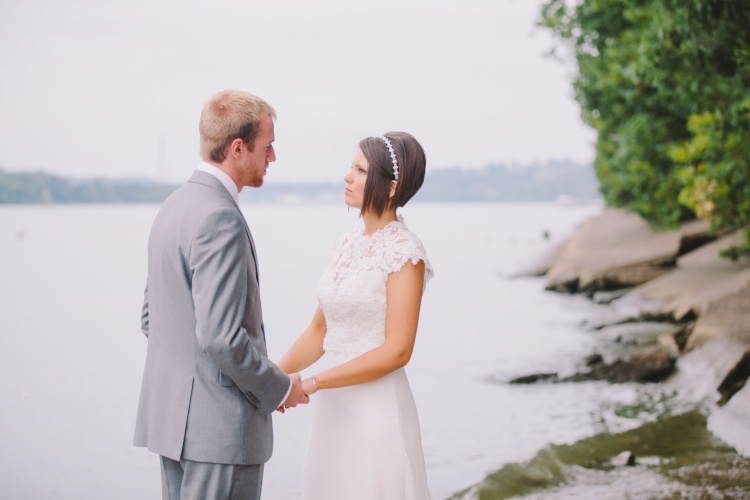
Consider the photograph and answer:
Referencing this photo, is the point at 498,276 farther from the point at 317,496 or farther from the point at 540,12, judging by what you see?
the point at 317,496

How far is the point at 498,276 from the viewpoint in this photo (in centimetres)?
3903

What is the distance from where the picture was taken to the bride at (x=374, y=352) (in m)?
3.99

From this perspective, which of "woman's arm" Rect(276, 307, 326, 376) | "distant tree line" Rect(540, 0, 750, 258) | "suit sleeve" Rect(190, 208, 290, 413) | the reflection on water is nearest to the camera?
"suit sleeve" Rect(190, 208, 290, 413)

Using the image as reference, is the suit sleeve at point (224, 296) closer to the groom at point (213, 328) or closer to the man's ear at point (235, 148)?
the groom at point (213, 328)

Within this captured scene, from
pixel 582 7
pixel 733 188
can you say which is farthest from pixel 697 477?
pixel 582 7

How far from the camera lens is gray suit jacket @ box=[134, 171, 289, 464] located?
3363 millimetres

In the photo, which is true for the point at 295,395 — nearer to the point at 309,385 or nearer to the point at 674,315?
the point at 309,385

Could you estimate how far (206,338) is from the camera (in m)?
3.35

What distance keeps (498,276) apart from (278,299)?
10.3 metres

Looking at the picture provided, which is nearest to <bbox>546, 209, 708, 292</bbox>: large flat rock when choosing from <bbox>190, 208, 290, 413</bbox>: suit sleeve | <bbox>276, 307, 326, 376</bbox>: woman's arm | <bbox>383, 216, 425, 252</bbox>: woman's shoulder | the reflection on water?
the reflection on water

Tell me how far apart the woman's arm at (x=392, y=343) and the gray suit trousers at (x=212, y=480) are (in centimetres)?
48

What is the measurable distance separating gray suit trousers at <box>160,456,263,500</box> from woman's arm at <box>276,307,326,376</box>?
77cm

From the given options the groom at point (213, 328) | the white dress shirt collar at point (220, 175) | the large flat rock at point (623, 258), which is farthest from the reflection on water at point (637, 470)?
the large flat rock at point (623, 258)

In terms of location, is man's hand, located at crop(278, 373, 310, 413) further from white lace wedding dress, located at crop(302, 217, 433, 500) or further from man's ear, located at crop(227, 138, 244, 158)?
man's ear, located at crop(227, 138, 244, 158)
